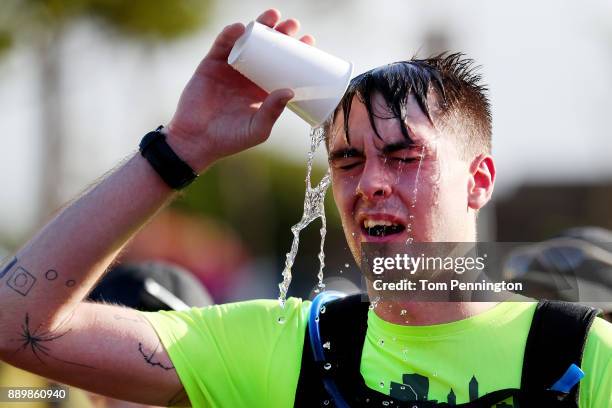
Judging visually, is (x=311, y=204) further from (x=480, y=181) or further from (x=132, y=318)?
(x=132, y=318)

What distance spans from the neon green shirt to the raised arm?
104 millimetres

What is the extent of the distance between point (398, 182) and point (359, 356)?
57cm

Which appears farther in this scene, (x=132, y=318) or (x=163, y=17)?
(x=163, y=17)

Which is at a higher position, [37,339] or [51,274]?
[51,274]

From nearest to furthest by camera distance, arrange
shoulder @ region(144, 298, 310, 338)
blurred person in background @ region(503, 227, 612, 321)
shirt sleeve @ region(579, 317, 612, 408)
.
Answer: shirt sleeve @ region(579, 317, 612, 408), shoulder @ region(144, 298, 310, 338), blurred person in background @ region(503, 227, 612, 321)

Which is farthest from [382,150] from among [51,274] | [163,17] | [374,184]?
[163,17]

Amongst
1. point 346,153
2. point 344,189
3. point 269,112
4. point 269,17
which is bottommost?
point 344,189

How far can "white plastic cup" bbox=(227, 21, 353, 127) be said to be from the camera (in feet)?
10.1

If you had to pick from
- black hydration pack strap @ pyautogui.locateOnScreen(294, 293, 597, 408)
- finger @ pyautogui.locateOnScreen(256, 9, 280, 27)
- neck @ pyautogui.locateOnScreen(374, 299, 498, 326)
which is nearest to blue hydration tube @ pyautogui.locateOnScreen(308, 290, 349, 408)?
black hydration pack strap @ pyautogui.locateOnScreen(294, 293, 597, 408)

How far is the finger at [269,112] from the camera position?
3.07 m

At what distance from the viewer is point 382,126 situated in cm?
329

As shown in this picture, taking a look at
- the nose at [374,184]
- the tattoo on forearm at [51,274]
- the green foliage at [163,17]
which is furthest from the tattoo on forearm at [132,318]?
the green foliage at [163,17]

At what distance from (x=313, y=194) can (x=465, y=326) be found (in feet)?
2.42

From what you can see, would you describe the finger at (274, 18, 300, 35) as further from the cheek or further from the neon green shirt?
the neon green shirt
